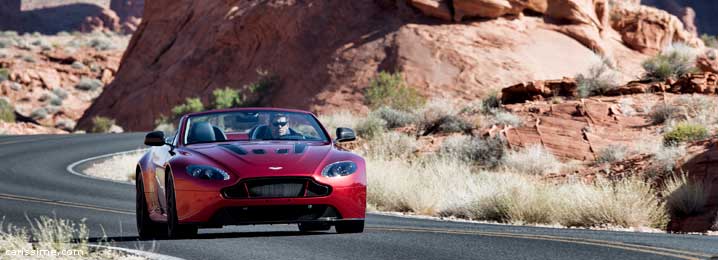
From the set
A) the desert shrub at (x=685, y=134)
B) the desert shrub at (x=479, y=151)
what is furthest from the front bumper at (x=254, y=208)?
the desert shrub at (x=479, y=151)

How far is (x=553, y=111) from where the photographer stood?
91.1 ft

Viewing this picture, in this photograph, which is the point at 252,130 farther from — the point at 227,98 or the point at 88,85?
the point at 88,85

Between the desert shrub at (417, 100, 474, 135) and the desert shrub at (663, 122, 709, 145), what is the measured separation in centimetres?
643

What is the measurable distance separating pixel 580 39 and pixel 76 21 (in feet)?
309

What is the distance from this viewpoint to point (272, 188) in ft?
32.8

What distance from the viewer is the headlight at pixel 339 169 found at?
33.4ft

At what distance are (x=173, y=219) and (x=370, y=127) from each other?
2248 centimetres

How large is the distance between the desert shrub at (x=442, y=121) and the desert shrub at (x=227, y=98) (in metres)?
17.6

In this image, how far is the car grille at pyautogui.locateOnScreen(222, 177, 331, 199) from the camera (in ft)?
32.6

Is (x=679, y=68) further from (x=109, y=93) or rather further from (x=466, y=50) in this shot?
(x=109, y=93)

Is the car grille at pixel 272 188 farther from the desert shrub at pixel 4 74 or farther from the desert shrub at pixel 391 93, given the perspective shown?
the desert shrub at pixel 4 74

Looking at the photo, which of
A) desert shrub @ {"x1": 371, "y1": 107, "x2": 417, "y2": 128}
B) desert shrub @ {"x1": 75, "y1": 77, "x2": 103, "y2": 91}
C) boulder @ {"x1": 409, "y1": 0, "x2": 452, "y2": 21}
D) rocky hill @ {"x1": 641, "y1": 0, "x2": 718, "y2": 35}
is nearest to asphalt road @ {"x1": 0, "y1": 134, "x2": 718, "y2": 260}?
desert shrub @ {"x1": 371, "y1": 107, "x2": 417, "y2": 128}

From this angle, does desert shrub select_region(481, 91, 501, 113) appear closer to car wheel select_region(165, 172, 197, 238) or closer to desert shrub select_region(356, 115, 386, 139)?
Answer: desert shrub select_region(356, 115, 386, 139)

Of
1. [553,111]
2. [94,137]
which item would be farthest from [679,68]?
[94,137]
